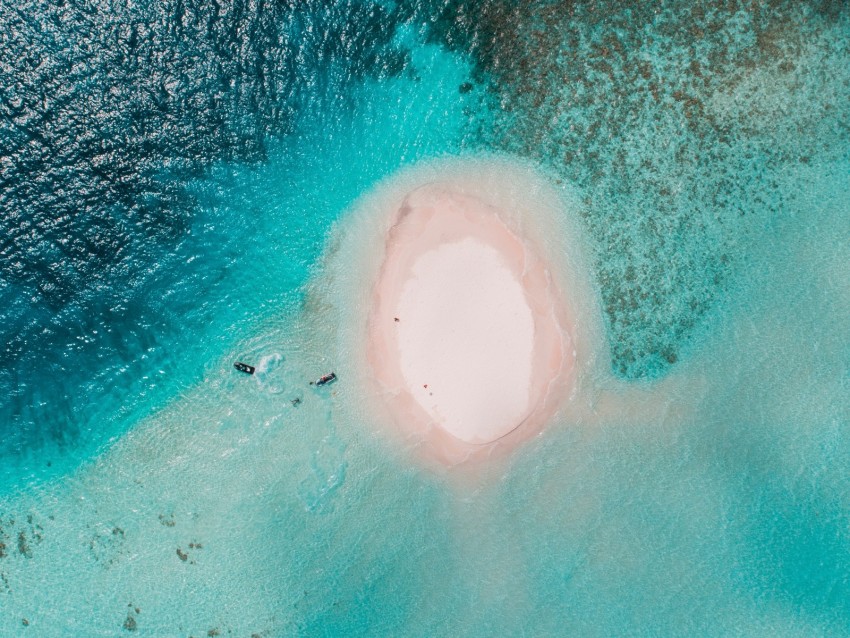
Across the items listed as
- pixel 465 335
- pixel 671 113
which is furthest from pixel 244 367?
pixel 671 113

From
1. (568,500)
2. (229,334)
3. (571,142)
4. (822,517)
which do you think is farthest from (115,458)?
(822,517)

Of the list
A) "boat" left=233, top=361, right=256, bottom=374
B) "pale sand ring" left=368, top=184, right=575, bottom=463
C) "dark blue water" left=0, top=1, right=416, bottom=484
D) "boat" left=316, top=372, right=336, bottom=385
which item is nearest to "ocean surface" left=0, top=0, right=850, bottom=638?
"dark blue water" left=0, top=1, right=416, bottom=484

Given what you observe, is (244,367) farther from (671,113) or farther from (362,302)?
(671,113)

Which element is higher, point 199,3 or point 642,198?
point 199,3

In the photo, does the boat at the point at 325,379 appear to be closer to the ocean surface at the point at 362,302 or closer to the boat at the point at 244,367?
the ocean surface at the point at 362,302

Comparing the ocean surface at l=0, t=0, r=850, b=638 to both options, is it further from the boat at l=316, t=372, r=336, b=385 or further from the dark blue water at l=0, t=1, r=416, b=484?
the boat at l=316, t=372, r=336, b=385

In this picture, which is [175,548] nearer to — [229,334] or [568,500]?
[229,334]
